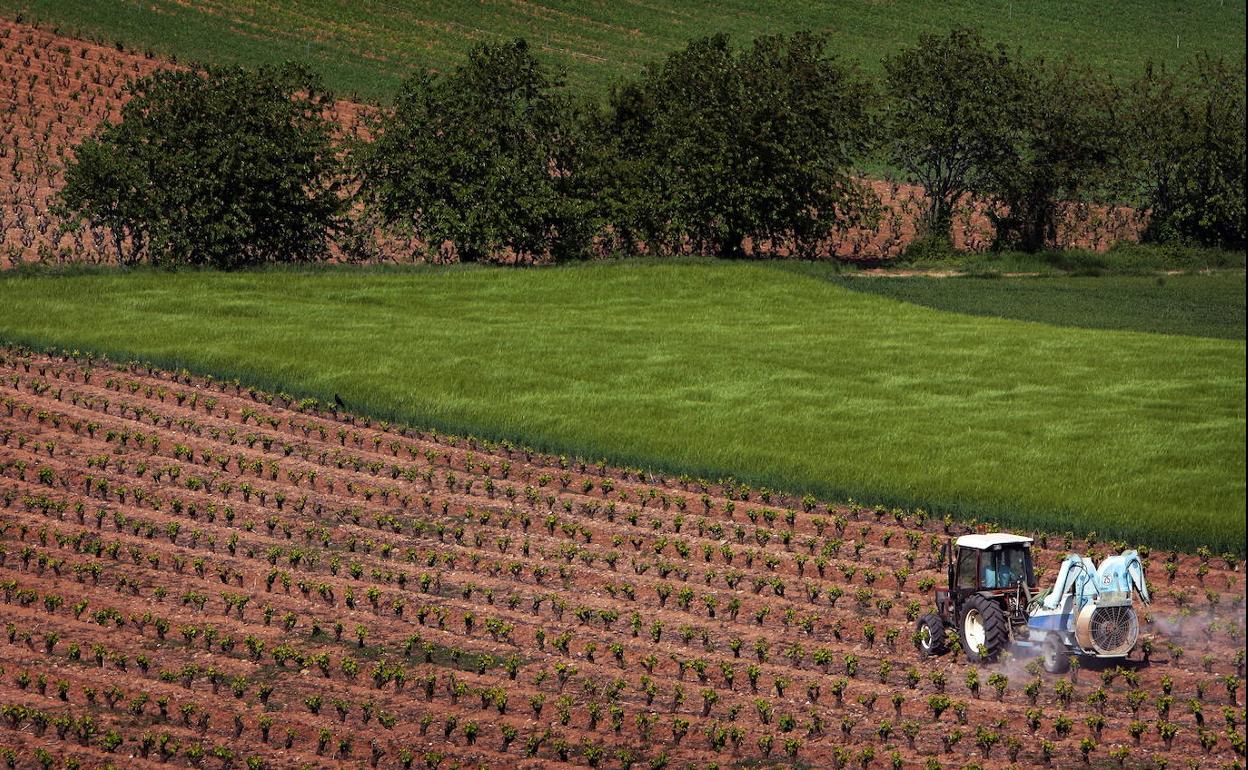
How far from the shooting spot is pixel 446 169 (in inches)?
2506

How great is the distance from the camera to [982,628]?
24.2 m

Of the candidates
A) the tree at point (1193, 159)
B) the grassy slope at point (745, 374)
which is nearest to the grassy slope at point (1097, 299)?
the grassy slope at point (745, 374)

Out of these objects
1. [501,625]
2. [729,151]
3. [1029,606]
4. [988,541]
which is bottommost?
[501,625]

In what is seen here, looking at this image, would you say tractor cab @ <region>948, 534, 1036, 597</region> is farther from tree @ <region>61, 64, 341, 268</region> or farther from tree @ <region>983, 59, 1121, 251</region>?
tree @ <region>983, 59, 1121, 251</region>

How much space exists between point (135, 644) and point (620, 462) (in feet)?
41.7

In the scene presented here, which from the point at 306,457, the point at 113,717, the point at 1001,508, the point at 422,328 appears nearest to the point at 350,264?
the point at 422,328

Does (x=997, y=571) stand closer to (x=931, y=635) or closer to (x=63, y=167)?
(x=931, y=635)

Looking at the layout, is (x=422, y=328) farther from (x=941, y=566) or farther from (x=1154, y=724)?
(x=1154, y=724)

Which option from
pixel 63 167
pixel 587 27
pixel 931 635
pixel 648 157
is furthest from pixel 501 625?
pixel 587 27

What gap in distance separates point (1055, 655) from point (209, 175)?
138 feet

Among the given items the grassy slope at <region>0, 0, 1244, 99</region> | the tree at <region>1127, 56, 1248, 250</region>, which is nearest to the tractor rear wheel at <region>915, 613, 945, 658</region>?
the tree at <region>1127, 56, 1248, 250</region>

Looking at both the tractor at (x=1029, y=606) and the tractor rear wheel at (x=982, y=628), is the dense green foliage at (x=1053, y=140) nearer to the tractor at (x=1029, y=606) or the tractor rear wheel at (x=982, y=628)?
the tractor at (x=1029, y=606)

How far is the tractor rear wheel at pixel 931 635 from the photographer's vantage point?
2484 centimetres

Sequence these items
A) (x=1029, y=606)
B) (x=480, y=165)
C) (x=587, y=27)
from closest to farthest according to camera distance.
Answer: (x=1029, y=606) < (x=480, y=165) < (x=587, y=27)
